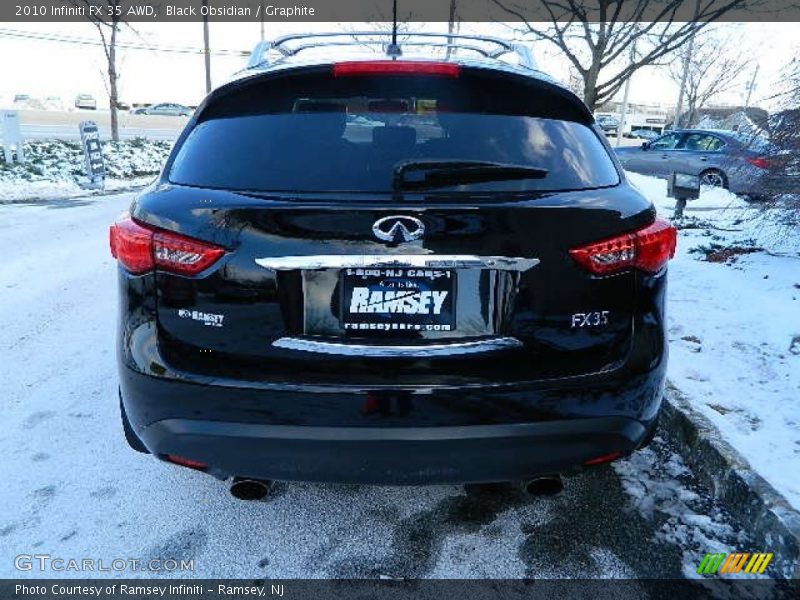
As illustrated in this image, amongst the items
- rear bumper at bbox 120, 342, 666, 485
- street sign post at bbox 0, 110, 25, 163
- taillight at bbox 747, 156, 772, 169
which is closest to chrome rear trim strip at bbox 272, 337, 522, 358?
rear bumper at bbox 120, 342, 666, 485

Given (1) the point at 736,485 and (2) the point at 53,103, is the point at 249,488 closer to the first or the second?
(1) the point at 736,485

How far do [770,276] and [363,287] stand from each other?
496 cm

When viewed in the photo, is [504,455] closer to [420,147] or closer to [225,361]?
[225,361]

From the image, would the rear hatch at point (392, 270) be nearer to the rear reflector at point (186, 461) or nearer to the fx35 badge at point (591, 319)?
the fx35 badge at point (591, 319)

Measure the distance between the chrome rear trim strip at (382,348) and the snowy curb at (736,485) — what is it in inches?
53.3

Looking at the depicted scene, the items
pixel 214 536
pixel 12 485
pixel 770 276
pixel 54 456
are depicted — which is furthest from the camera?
pixel 770 276

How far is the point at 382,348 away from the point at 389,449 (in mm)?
313

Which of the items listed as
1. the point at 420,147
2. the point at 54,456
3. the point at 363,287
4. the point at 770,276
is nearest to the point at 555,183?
the point at 420,147

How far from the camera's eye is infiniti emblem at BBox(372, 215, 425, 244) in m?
Result: 1.82

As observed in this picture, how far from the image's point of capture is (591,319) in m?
1.94

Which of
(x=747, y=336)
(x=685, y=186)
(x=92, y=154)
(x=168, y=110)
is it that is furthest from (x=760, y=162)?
(x=168, y=110)

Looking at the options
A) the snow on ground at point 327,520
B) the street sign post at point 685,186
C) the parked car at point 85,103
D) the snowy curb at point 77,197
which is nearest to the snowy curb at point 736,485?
the snow on ground at point 327,520

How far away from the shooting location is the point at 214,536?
2406 millimetres

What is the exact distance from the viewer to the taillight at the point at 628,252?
1912 mm
